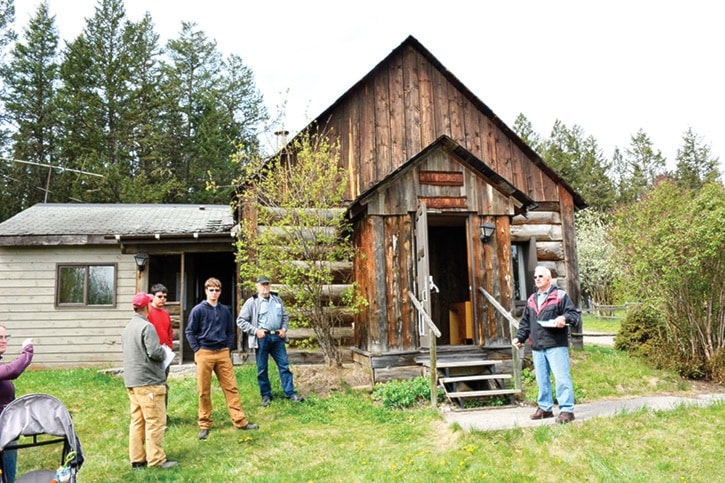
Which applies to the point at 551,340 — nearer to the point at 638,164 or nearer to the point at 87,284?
the point at 87,284

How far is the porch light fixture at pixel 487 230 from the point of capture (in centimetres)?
866

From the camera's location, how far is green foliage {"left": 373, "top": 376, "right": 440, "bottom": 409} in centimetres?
730

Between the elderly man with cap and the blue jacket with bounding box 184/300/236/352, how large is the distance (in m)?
0.95

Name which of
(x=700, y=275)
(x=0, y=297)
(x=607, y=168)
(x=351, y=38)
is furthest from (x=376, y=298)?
(x=607, y=168)

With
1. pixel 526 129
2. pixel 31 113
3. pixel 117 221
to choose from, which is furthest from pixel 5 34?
pixel 526 129

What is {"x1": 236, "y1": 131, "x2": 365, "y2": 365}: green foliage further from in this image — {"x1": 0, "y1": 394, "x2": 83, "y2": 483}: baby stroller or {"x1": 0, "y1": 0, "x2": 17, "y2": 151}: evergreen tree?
{"x1": 0, "y1": 0, "x2": 17, "y2": 151}: evergreen tree

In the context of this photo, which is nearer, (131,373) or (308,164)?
(131,373)

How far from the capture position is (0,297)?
38.7 ft

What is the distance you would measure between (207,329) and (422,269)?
133 inches

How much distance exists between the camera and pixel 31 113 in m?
26.4

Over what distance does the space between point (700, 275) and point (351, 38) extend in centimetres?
973

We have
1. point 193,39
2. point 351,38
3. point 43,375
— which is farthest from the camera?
point 193,39

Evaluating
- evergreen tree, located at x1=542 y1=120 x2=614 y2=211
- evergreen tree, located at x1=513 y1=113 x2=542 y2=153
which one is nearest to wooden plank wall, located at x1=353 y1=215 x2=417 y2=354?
evergreen tree, located at x1=542 y1=120 x2=614 y2=211

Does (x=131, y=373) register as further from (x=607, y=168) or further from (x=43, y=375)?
(x=607, y=168)
